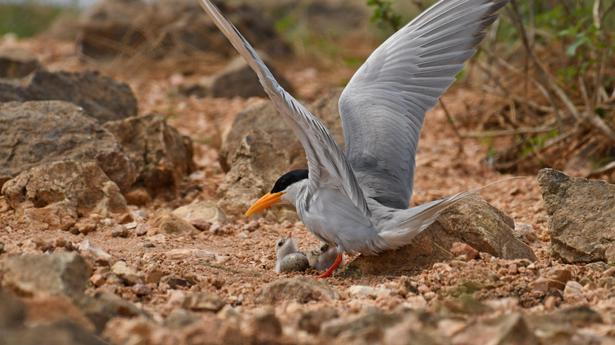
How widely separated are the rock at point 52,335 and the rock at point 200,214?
2.84 m

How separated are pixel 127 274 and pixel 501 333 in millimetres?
1800

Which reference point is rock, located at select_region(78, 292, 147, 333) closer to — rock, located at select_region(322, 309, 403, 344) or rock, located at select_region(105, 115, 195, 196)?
rock, located at select_region(322, 309, 403, 344)

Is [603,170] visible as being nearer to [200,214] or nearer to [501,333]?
[200,214]

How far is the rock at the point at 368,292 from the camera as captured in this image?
4.12 metres

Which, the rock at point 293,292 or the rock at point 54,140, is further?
the rock at point 54,140

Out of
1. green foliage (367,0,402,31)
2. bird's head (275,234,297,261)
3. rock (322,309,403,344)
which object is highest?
green foliage (367,0,402,31)

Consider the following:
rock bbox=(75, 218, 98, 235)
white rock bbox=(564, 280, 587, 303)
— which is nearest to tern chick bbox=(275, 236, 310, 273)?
rock bbox=(75, 218, 98, 235)

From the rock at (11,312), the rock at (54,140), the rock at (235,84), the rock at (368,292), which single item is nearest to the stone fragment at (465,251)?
the rock at (368,292)

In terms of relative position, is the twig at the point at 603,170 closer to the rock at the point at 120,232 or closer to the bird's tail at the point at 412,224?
the bird's tail at the point at 412,224

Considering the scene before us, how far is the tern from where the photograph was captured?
441 cm

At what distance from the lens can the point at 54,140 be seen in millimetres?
6039

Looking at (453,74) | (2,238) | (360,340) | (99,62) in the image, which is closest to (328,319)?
(360,340)

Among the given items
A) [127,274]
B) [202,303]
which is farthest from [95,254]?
[202,303]

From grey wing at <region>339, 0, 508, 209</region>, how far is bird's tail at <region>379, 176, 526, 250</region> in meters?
0.47
